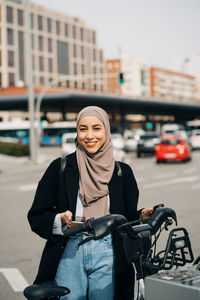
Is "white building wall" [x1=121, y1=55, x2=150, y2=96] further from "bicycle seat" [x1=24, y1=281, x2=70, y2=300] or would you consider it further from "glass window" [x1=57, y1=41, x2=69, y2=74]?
"bicycle seat" [x1=24, y1=281, x2=70, y2=300]

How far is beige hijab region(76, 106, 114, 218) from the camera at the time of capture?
8.18 feet

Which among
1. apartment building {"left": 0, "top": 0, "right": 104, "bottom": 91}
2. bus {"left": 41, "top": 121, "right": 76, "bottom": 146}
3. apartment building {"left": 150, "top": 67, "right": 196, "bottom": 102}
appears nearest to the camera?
bus {"left": 41, "top": 121, "right": 76, "bottom": 146}

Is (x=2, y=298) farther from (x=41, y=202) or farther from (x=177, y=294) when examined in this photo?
(x=177, y=294)

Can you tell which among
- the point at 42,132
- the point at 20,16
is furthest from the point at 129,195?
the point at 20,16

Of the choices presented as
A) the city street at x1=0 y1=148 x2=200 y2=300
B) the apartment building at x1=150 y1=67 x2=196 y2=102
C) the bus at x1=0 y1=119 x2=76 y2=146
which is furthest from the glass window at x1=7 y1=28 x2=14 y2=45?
the city street at x1=0 y1=148 x2=200 y2=300

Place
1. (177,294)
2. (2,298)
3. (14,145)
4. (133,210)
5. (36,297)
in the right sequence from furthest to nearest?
(14,145), (2,298), (133,210), (36,297), (177,294)

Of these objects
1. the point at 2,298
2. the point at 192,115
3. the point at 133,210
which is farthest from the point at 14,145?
the point at 192,115

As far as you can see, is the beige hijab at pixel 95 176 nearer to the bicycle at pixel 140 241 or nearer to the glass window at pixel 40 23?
the bicycle at pixel 140 241

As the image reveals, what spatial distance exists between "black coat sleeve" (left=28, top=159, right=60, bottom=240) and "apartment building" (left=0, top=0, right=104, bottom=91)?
327ft

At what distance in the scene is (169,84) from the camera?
187500 millimetres

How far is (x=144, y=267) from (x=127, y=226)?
220 millimetres

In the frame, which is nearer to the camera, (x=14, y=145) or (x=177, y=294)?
(x=177, y=294)

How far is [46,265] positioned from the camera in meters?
2.49

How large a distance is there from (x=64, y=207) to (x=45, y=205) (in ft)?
0.35
